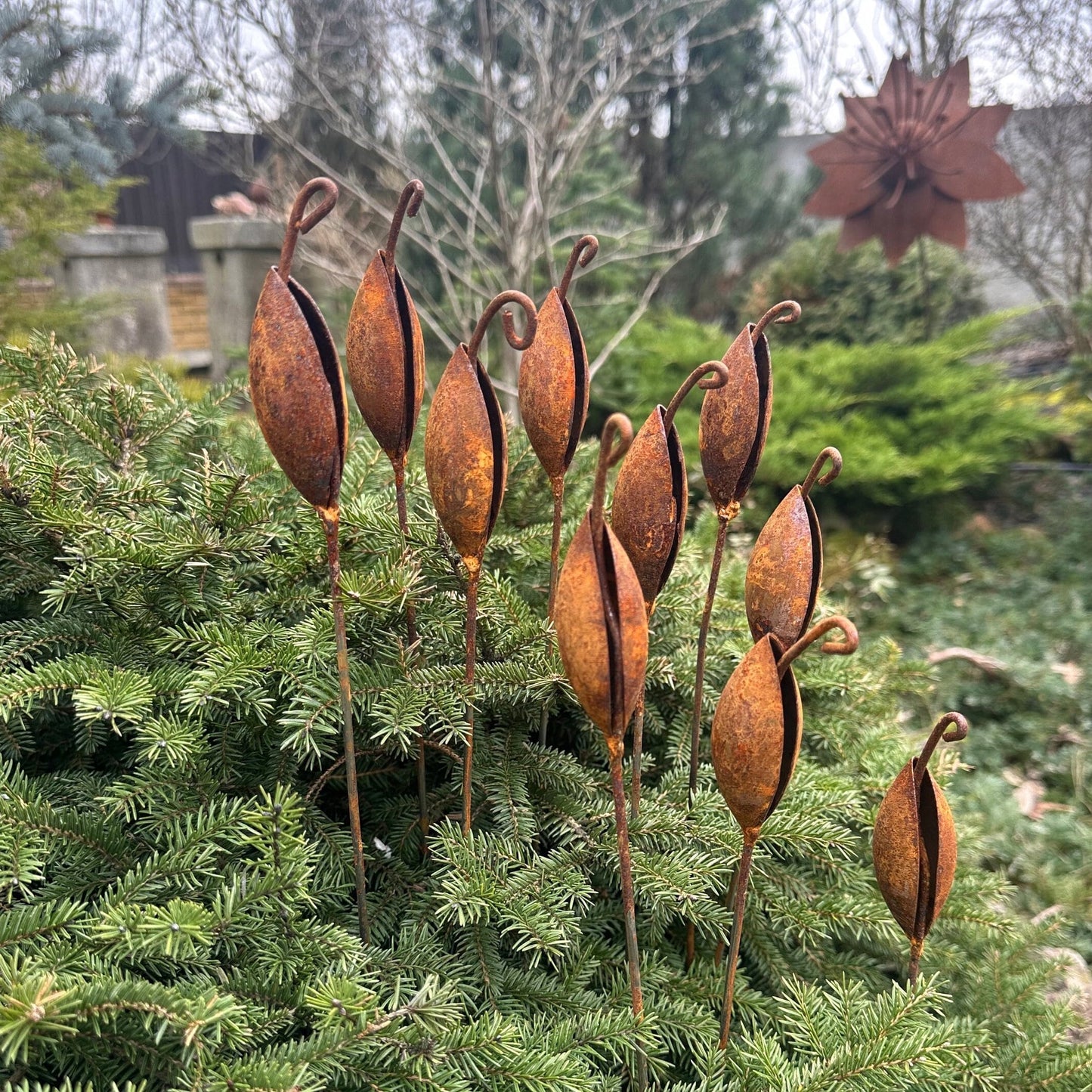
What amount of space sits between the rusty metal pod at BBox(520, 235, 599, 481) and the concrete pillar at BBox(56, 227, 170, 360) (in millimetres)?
4758

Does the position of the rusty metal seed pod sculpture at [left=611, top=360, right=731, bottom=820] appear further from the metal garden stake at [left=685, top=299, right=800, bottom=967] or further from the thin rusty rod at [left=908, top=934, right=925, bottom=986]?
the thin rusty rod at [left=908, top=934, right=925, bottom=986]

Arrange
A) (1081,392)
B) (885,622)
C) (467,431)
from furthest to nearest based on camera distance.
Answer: (1081,392) → (885,622) → (467,431)

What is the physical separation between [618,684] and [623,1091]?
1.84 ft

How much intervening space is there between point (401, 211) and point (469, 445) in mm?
202

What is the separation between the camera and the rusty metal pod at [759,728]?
0.64m

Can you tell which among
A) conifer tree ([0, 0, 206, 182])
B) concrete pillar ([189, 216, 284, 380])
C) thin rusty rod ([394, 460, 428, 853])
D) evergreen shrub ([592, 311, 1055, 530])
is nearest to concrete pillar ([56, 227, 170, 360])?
concrete pillar ([189, 216, 284, 380])

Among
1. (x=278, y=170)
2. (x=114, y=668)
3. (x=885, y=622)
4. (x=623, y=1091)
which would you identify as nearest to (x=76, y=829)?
(x=114, y=668)

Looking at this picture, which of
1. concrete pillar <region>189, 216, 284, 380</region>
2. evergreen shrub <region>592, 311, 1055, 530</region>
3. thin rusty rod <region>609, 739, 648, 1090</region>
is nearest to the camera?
thin rusty rod <region>609, 739, 648, 1090</region>

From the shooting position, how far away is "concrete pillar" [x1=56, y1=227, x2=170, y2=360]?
195 inches

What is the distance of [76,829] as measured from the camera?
754 mm

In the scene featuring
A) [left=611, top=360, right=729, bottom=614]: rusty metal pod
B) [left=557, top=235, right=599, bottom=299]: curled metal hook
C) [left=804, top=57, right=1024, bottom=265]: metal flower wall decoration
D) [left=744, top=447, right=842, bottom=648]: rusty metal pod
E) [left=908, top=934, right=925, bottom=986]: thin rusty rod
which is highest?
[left=804, top=57, right=1024, bottom=265]: metal flower wall decoration

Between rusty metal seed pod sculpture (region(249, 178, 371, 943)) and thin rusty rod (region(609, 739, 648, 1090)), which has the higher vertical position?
rusty metal seed pod sculpture (region(249, 178, 371, 943))

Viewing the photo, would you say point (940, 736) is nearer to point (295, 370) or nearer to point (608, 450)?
point (608, 450)

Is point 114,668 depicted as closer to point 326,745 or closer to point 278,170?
point 326,745
